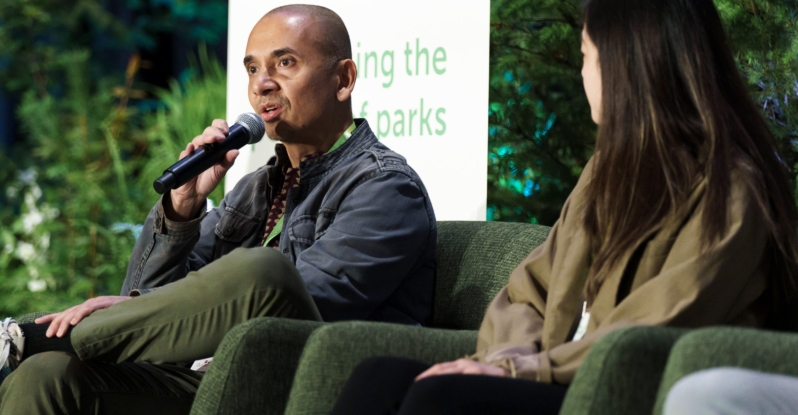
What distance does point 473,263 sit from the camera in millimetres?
2229

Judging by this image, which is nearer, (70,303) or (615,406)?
(615,406)

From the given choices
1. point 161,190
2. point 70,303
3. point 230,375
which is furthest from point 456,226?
point 70,303

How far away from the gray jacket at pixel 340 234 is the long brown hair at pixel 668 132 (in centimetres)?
62

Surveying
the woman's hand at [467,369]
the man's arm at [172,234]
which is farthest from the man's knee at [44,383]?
the woman's hand at [467,369]

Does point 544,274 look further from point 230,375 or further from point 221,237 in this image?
point 221,237

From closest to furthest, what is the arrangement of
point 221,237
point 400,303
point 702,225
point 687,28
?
point 702,225 → point 687,28 → point 400,303 → point 221,237

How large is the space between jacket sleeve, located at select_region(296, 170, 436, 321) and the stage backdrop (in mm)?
297

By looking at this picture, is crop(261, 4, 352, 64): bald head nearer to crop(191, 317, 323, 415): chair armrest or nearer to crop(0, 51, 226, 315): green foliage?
crop(191, 317, 323, 415): chair armrest

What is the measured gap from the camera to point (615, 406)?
1.20 metres

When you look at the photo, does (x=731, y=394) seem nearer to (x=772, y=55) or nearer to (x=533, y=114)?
(x=772, y=55)

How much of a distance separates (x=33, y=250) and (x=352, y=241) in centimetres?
276

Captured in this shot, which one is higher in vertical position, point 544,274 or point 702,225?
point 702,225

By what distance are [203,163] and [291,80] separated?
33 cm

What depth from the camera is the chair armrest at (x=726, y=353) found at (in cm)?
113
